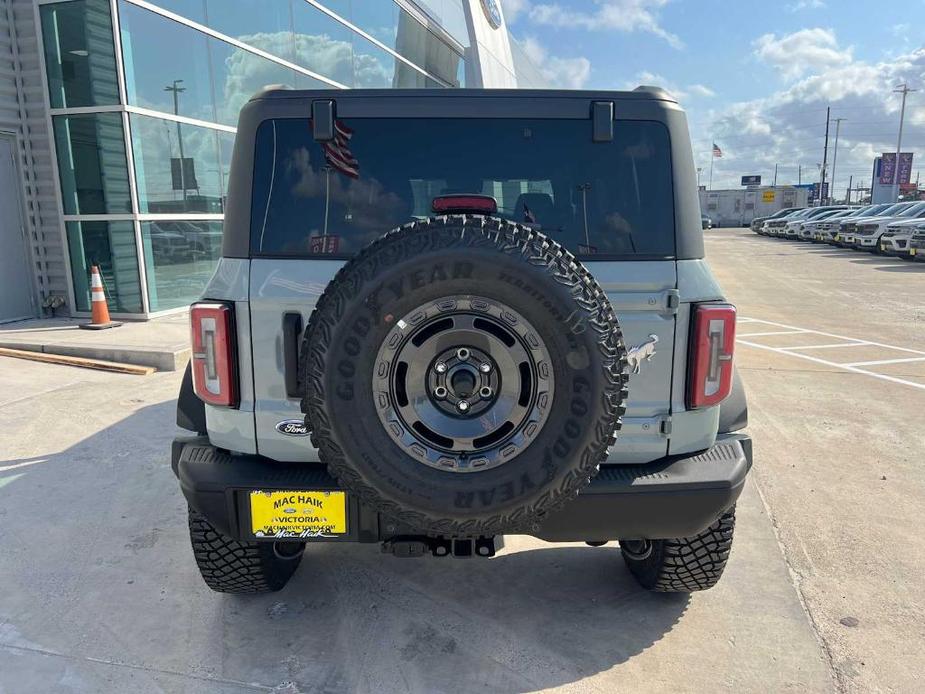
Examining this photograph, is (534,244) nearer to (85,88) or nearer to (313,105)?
(313,105)

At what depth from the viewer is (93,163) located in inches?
356

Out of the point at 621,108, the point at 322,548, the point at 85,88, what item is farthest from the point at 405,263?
the point at 85,88

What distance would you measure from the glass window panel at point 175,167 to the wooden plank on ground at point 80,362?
2.52 m

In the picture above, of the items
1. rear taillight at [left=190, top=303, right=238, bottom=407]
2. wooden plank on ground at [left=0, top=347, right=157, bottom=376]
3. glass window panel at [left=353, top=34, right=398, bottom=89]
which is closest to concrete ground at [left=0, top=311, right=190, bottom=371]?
wooden plank on ground at [left=0, top=347, right=157, bottom=376]

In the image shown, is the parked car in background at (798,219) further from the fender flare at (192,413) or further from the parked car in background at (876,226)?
the fender flare at (192,413)

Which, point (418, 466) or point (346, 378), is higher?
point (346, 378)

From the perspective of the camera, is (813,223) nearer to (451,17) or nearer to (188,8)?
(451,17)

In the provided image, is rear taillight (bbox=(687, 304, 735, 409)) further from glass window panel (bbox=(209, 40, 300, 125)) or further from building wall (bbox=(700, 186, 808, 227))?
building wall (bbox=(700, 186, 808, 227))

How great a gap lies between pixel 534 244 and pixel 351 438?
0.80 m

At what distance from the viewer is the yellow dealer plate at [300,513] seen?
2.31 meters

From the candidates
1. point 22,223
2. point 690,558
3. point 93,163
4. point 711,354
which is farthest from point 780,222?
point 711,354

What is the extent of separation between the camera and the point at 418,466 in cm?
206

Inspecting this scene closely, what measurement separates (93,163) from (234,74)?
3.10 meters

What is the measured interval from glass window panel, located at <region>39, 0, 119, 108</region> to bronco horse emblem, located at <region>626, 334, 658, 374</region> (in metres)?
8.83
